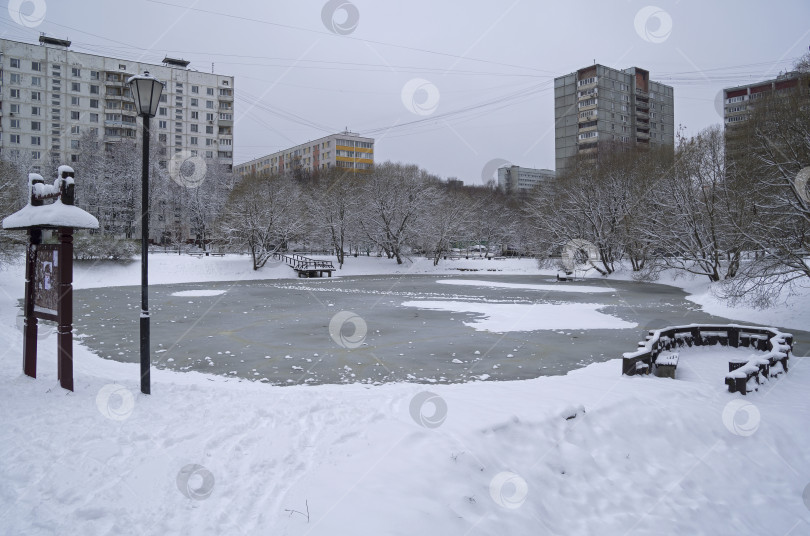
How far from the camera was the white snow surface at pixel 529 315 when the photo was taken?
14391 mm

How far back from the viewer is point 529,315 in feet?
54.4

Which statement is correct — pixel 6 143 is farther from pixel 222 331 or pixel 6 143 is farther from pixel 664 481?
pixel 664 481

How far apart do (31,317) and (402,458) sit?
20.2 feet

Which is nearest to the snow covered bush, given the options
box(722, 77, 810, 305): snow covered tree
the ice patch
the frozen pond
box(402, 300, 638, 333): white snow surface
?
the frozen pond

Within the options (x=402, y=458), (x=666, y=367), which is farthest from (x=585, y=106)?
(x=402, y=458)

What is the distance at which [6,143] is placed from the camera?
63438 mm

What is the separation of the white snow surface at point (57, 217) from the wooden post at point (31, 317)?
1.53ft

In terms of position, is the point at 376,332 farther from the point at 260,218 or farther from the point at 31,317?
the point at 260,218

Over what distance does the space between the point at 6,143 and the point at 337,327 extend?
2823 inches

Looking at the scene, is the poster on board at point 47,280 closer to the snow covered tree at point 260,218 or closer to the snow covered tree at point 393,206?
the snow covered tree at point 260,218

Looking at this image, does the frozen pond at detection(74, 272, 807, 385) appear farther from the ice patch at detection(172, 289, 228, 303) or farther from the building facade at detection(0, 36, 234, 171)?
the building facade at detection(0, 36, 234, 171)

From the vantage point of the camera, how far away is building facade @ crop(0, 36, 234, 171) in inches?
2510

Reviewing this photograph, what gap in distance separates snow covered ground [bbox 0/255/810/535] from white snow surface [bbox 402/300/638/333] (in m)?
6.57

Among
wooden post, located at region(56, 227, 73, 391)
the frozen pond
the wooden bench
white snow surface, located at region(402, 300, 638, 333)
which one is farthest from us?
white snow surface, located at region(402, 300, 638, 333)
